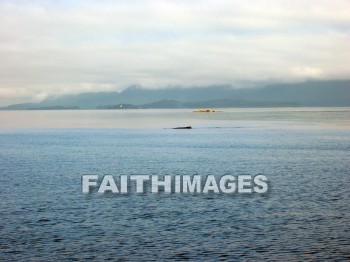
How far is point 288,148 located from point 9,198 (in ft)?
190

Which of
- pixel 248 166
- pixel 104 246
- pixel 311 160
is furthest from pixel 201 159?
pixel 104 246

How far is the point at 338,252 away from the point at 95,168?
39466 mm

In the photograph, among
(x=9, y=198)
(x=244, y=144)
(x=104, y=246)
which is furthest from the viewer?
(x=244, y=144)

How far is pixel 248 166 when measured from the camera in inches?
2459

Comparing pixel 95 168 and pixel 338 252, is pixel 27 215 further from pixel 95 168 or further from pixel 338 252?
pixel 95 168

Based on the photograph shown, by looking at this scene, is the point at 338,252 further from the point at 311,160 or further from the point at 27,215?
the point at 311,160

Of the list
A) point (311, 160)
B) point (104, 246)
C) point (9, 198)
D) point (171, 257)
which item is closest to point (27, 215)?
point (9, 198)

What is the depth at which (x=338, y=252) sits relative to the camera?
27.0m

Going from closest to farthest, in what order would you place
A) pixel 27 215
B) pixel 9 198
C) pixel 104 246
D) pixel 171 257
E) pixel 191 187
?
pixel 171 257
pixel 104 246
pixel 27 215
pixel 9 198
pixel 191 187

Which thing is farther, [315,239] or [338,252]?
[315,239]

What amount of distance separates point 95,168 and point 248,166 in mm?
19747

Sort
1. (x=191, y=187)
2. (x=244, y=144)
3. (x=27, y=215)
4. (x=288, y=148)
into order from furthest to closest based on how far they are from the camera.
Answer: (x=244, y=144) → (x=288, y=148) → (x=191, y=187) → (x=27, y=215)

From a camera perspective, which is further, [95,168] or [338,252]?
[95,168]

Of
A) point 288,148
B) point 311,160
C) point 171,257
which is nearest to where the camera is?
point 171,257
